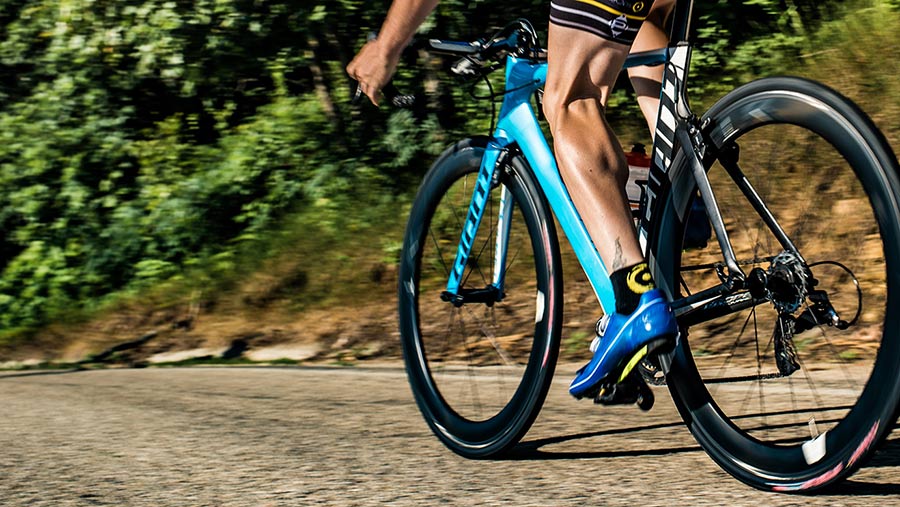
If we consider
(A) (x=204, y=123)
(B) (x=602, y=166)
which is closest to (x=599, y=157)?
(B) (x=602, y=166)

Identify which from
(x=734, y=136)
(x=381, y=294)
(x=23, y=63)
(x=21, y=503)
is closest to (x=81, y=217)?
(x=23, y=63)

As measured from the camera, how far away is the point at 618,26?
2.72 meters

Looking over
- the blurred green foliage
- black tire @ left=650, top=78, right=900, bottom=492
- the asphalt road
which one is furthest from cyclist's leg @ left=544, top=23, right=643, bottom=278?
the blurred green foliage

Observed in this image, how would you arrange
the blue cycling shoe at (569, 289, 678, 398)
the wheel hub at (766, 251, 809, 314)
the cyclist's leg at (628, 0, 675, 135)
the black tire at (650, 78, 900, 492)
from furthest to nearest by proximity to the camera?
1. the cyclist's leg at (628, 0, 675, 135)
2. the blue cycling shoe at (569, 289, 678, 398)
3. the wheel hub at (766, 251, 809, 314)
4. the black tire at (650, 78, 900, 492)

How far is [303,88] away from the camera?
30.2 feet

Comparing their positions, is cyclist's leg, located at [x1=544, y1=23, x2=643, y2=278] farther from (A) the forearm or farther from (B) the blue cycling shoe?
(A) the forearm

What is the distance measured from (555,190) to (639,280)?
0.40 meters

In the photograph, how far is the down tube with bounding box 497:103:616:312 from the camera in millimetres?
2814

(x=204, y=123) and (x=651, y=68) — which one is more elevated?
(x=651, y=68)

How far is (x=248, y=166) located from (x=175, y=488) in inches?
237

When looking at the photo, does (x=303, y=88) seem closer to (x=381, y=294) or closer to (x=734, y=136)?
(x=381, y=294)

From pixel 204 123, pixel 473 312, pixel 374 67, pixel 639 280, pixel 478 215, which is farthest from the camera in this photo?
pixel 204 123

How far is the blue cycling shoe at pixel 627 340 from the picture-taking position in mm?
2609

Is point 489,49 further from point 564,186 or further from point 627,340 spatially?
point 627,340
